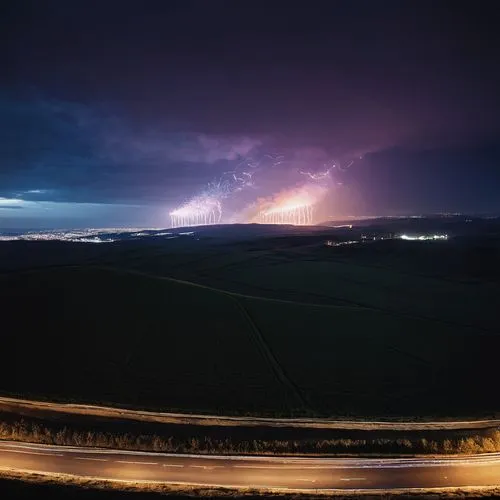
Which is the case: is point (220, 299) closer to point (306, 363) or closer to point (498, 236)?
point (306, 363)

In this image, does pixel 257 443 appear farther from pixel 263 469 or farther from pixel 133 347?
pixel 133 347

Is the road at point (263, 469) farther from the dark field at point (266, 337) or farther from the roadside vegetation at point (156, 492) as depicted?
the dark field at point (266, 337)

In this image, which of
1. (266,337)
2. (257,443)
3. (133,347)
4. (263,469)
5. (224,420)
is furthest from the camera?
(266,337)

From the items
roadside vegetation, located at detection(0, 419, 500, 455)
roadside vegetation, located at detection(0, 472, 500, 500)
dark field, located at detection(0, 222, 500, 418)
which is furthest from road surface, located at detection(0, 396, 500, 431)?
roadside vegetation, located at detection(0, 472, 500, 500)

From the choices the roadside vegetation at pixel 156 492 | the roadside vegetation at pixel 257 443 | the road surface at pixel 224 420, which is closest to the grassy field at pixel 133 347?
the road surface at pixel 224 420

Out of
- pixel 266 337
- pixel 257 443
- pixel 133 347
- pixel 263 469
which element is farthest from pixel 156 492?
pixel 266 337

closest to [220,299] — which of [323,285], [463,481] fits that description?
[323,285]

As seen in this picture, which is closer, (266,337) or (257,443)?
(257,443)
